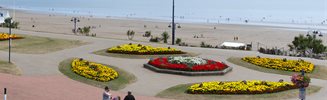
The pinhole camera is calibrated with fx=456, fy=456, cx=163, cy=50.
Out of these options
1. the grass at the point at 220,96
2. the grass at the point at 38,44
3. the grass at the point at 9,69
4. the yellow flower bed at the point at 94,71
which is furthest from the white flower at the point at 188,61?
the grass at the point at 38,44

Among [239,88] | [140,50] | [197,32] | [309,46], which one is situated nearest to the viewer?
[239,88]

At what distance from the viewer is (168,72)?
3269 centimetres

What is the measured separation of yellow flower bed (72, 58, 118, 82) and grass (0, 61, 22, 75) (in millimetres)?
3727

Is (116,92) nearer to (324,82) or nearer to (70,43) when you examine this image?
(324,82)

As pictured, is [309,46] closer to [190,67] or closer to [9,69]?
[190,67]

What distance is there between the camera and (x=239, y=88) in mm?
27141

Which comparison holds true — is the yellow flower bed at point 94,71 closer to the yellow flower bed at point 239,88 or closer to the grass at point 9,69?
the grass at point 9,69

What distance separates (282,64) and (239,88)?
9.86 metres

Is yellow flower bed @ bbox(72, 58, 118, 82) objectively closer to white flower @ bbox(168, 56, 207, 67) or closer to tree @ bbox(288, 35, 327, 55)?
white flower @ bbox(168, 56, 207, 67)

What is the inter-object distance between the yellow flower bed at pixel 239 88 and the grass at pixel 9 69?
11572mm

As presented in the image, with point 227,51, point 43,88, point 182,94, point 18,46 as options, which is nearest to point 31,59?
point 18,46

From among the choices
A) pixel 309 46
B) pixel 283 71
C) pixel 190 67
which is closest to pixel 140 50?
pixel 190 67

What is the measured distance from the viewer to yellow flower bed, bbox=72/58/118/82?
29.8 meters

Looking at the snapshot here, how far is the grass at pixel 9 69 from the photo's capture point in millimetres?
29834
